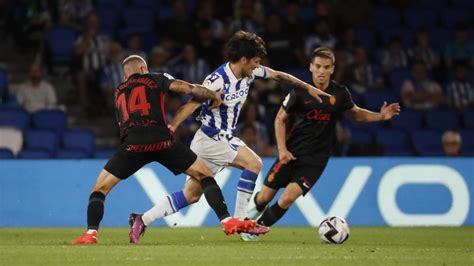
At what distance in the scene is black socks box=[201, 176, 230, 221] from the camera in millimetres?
11031

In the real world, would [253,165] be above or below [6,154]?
above

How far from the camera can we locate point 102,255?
32.0 ft

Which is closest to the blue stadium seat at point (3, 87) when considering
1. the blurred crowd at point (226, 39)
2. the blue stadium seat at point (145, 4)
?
the blurred crowd at point (226, 39)

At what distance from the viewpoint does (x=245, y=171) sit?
40.1 feet

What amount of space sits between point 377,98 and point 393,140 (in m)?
0.98

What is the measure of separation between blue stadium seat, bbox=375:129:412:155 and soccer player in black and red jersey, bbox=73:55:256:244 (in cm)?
795

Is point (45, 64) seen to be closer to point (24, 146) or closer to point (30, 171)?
point (24, 146)

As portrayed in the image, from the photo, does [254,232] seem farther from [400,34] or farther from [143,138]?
[400,34]

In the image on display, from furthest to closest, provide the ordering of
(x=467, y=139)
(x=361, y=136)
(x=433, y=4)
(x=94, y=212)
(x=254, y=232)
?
(x=433, y=4), (x=467, y=139), (x=361, y=136), (x=254, y=232), (x=94, y=212)

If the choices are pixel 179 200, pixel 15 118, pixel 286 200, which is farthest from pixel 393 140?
pixel 179 200

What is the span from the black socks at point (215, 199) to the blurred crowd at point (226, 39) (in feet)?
22.5

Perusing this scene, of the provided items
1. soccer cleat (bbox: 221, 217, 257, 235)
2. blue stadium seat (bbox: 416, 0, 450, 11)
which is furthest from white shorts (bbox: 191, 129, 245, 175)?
blue stadium seat (bbox: 416, 0, 450, 11)

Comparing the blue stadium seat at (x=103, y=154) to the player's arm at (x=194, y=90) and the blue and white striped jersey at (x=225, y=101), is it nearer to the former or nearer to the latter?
the blue and white striped jersey at (x=225, y=101)

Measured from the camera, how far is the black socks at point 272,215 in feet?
40.4
